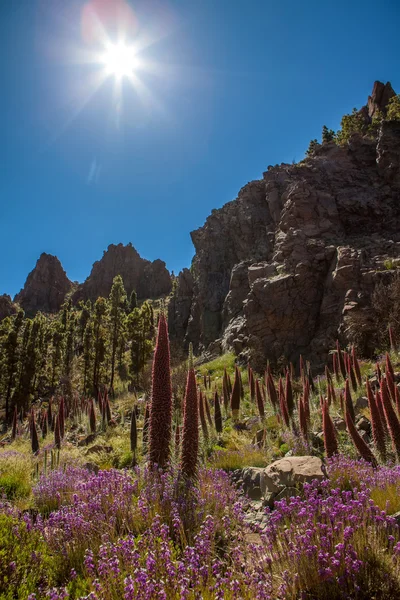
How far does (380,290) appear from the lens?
70.9 feet

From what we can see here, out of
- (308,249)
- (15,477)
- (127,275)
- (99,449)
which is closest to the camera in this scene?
(15,477)

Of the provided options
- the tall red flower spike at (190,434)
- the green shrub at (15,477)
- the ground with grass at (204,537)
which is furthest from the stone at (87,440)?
the tall red flower spike at (190,434)

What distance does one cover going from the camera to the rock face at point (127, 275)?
10700cm

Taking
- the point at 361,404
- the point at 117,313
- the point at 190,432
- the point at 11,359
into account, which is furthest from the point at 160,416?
the point at 11,359

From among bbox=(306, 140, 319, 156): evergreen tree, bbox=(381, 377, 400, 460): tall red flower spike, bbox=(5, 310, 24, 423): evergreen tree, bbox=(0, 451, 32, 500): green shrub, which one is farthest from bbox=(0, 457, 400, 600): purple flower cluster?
bbox=(306, 140, 319, 156): evergreen tree

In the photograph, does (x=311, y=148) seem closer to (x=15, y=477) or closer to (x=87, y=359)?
(x=87, y=359)

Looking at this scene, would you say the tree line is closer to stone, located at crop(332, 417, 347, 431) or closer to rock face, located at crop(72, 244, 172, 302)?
stone, located at crop(332, 417, 347, 431)

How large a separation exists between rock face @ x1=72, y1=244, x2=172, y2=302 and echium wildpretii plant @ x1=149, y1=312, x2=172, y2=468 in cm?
9980

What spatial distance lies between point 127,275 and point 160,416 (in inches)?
4247

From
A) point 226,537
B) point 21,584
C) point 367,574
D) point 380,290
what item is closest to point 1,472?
point 21,584

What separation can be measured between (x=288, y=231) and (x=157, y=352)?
98.1ft

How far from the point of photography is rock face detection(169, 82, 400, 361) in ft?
84.8

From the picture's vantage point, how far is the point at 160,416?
5.11 meters

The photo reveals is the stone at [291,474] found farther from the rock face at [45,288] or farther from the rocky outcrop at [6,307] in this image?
the rock face at [45,288]
